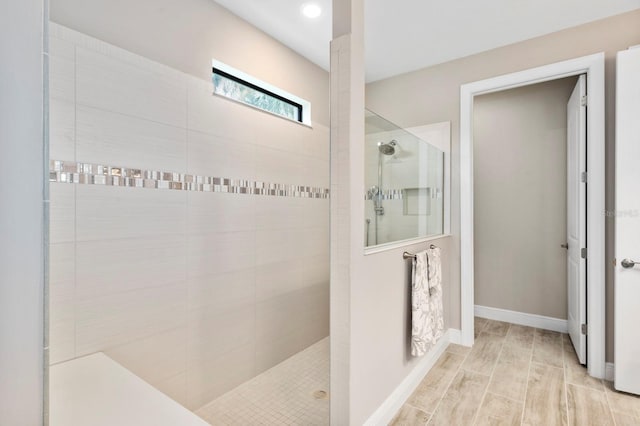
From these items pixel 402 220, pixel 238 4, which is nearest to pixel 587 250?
pixel 402 220

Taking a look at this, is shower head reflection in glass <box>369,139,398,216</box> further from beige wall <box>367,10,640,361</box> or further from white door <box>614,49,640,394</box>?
white door <box>614,49,640,394</box>

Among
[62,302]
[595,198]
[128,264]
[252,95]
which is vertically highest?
[252,95]

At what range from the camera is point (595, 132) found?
2.27m

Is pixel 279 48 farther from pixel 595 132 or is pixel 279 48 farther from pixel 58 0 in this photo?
pixel 595 132

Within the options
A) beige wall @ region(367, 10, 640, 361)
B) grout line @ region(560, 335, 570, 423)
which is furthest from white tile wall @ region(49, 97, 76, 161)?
grout line @ region(560, 335, 570, 423)

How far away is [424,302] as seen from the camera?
6.84 ft

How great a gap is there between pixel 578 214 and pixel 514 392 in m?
1.42

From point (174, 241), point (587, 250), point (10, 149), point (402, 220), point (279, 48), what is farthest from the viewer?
point (279, 48)

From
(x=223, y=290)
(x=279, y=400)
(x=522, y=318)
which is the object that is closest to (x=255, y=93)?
(x=223, y=290)

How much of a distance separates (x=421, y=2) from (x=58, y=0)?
204cm

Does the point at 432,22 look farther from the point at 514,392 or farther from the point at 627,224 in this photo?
the point at 514,392

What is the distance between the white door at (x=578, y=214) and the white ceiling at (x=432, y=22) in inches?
19.8

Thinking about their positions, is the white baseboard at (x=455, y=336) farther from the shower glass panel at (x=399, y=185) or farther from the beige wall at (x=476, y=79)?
the shower glass panel at (x=399, y=185)

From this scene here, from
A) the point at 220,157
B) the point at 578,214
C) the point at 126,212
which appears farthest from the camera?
the point at 578,214
